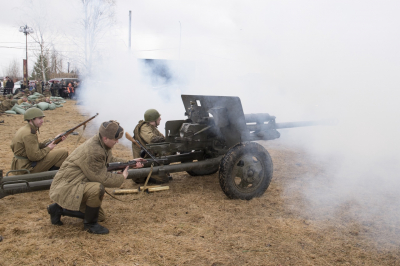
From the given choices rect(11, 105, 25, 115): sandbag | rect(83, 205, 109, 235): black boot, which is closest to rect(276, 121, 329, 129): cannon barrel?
rect(83, 205, 109, 235): black boot

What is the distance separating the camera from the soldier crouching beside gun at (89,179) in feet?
11.2

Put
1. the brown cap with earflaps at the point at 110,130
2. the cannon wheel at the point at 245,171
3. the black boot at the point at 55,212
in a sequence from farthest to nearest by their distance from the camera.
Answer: the cannon wheel at the point at 245,171, the black boot at the point at 55,212, the brown cap with earflaps at the point at 110,130

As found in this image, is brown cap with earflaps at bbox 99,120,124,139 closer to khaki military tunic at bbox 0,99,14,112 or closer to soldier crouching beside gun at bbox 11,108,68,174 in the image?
soldier crouching beside gun at bbox 11,108,68,174

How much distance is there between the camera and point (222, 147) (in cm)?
523

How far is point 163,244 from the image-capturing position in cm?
330

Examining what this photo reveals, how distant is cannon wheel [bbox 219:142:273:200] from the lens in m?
4.45

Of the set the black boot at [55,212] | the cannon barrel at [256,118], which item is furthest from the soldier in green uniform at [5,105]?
the cannon barrel at [256,118]

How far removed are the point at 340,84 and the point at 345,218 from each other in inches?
113

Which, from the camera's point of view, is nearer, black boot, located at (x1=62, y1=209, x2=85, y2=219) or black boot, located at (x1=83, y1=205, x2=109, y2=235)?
black boot, located at (x1=83, y1=205, x2=109, y2=235)

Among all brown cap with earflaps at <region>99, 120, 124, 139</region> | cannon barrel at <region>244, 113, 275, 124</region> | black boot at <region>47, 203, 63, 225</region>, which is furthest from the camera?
cannon barrel at <region>244, 113, 275, 124</region>

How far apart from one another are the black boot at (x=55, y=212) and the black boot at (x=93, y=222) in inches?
13.9

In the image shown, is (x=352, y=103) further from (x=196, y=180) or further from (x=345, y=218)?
(x=196, y=180)

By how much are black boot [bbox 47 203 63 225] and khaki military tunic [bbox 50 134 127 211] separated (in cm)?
23

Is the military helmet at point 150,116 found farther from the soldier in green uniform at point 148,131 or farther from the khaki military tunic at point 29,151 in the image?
the khaki military tunic at point 29,151
